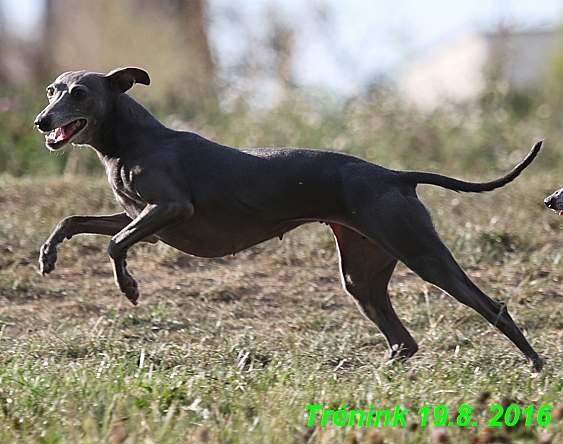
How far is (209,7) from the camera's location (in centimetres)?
1641

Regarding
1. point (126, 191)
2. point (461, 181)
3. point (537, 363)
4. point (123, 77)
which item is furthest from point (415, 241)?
point (123, 77)

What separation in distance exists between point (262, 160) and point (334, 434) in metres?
1.92

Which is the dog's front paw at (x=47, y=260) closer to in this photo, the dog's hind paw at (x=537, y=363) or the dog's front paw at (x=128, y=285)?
the dog's front paw at (x=128, y=285)

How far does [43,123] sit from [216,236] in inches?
42.3

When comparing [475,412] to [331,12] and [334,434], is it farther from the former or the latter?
[331,12]

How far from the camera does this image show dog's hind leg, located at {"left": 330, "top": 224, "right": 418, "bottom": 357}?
5.39 meters

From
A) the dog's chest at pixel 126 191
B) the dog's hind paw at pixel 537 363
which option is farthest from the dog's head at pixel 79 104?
the dog's hind paw at pixel 537 363

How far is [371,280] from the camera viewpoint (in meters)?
5.48

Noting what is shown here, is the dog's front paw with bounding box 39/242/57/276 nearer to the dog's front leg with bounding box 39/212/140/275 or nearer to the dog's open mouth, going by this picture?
the dog's front leg with bounding box 39/212/140/275

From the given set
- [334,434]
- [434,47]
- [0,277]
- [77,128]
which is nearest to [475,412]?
[334,434]

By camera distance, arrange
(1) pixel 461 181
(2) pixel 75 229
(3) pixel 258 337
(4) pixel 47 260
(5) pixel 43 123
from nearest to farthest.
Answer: (5) pixel 43 123
(1) pixel 461 181
(4) pixel 47 260
(2) pixel 75 229
(3) pixel 258 337

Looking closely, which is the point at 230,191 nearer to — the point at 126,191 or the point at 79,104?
the point at 126,191

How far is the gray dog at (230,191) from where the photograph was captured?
4926 millimetres

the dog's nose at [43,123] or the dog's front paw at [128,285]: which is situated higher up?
the dog's nose at [43,123]
